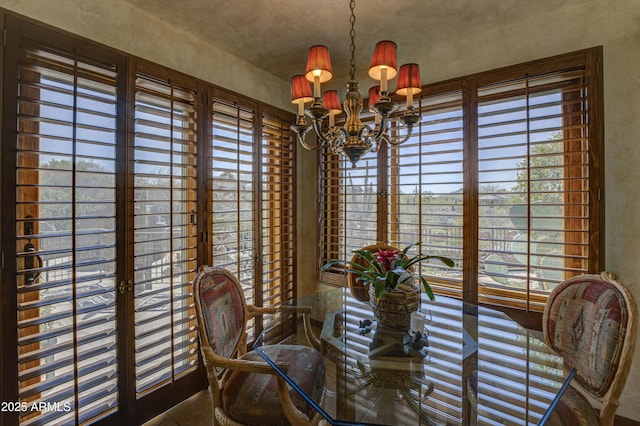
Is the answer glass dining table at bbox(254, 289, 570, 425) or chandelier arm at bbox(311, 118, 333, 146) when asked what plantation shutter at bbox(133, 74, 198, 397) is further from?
chandelier arm at bbox(311, 118, 333, 146)

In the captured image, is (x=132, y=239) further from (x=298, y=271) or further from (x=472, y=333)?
(x=472, y=333)

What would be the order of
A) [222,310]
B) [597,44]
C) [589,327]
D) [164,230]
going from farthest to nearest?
[164,230]
[597,44]
[222,310]
[589,327]

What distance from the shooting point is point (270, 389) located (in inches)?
57.4

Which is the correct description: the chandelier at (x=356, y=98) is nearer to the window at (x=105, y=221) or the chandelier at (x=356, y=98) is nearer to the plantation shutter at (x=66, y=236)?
the window at (x=105, y=221)

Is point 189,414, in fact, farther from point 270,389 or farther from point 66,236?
point 66,236

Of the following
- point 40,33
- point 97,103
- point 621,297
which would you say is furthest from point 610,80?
point 40,33

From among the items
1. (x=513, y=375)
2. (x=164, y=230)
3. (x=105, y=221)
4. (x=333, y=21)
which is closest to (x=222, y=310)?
(x=164, y=230)

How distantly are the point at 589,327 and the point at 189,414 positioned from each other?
94.0 inches

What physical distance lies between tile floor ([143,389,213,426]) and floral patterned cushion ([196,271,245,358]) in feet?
2.21

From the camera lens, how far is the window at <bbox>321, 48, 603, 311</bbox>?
1901 millimetres

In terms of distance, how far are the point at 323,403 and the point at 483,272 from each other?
1662mm

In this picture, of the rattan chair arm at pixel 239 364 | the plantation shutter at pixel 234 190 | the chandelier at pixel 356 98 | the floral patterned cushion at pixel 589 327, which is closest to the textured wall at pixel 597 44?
the plantation shutter at pixel 234 190

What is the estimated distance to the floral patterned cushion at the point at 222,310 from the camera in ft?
5.23

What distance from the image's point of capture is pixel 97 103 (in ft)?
5.63
